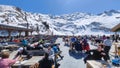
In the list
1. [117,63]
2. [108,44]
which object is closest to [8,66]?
[117,63]

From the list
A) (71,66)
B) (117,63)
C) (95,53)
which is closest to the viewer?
(117,63)

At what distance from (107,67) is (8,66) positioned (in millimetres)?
3044

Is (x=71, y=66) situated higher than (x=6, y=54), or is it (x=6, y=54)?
(x=6, y=54)

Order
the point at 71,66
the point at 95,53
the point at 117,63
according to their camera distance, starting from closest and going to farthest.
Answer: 1. the point at 117,63
2. the point at 95,53
3. the point at 71,66

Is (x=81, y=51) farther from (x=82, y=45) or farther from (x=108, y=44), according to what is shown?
(x=108, y=44)

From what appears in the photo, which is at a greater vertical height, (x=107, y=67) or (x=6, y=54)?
(x=6, y=54)

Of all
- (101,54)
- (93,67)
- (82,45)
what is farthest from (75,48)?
(93,67)

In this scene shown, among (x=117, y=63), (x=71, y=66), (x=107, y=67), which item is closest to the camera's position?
(x=107, y=67)

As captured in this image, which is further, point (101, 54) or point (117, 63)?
point (101, 54)

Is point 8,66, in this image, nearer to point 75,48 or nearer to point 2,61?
point 2,61

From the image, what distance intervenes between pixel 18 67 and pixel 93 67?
10.9ft

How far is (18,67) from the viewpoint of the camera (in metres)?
11.4

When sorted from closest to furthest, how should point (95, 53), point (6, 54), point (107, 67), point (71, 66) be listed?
point (6, 54) < point (107, 67) < point (95, 53) < point (71, 66)

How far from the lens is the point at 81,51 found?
1040 inches
